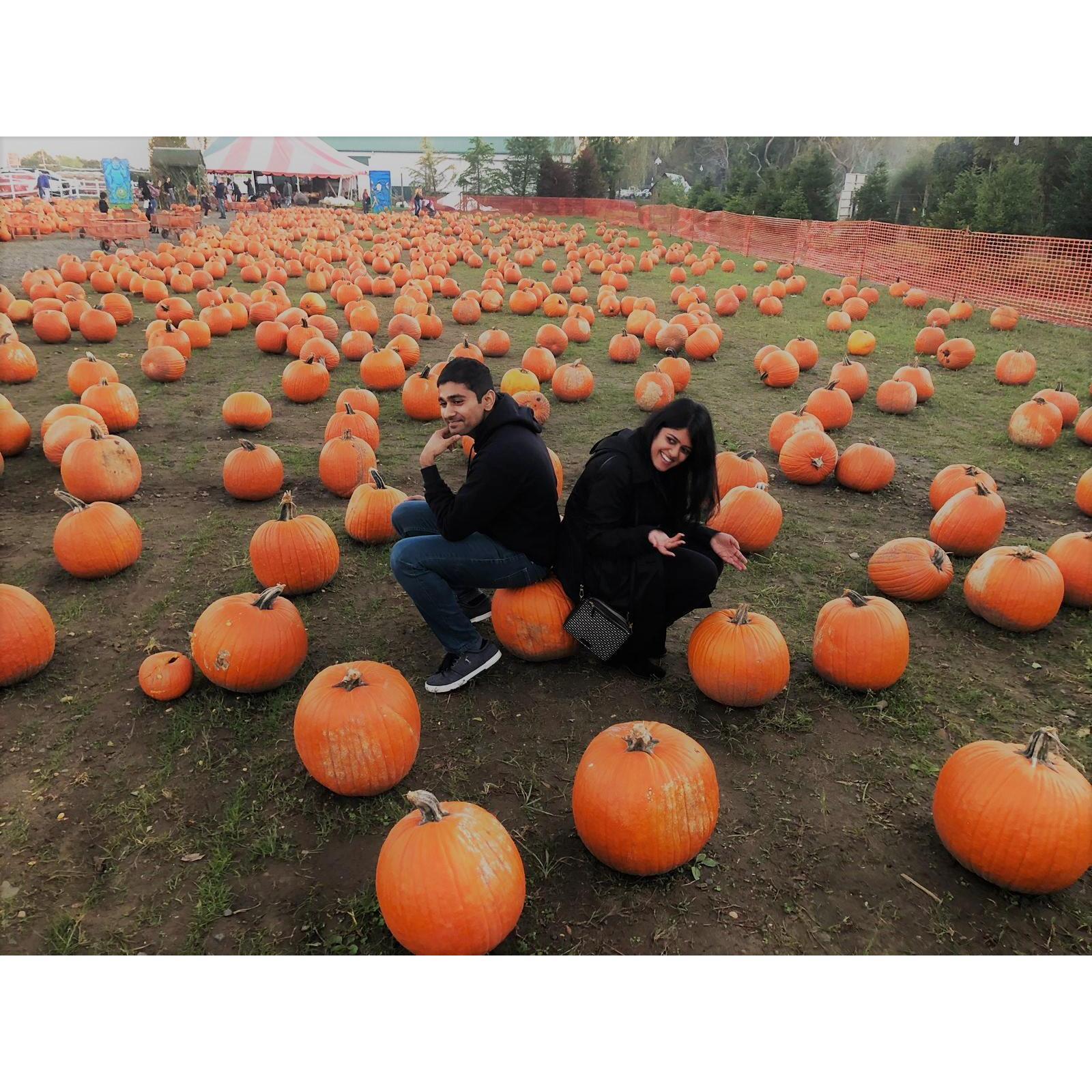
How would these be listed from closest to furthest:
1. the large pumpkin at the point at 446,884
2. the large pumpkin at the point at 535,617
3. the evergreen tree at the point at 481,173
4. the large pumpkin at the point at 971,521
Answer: the large pumpkin at the point at 446,884 < the large pumpkin at the point at 535,617 < the large pumpkin at the point at 971,521 < the evergreen tree at the point at 481,173

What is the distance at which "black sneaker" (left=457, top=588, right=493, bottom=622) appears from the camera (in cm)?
473

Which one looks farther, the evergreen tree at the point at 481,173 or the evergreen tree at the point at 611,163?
the evergreen tree at the point at 611,163

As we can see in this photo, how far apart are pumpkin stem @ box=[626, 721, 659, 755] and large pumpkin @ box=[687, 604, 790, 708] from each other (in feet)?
3.15

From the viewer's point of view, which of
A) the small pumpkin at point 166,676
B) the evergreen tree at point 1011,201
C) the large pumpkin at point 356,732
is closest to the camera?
the large pumpkin at point 356,732

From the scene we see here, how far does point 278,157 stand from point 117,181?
279 centimetres

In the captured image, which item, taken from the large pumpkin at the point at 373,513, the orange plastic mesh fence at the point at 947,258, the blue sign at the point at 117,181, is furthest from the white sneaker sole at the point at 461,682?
the orange plastic mesh fence at the point at 947,258

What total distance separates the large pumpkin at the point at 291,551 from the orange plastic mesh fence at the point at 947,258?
1373cm

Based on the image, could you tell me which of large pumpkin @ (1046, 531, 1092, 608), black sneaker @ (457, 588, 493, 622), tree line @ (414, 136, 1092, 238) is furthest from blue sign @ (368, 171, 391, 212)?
large pumpkin @ (1046, 531, 1092, 608)

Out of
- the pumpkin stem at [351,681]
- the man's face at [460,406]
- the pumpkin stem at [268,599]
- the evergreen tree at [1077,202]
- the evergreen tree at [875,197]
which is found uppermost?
the evergreen tree at [875,197]

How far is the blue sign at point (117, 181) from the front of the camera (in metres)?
5.84

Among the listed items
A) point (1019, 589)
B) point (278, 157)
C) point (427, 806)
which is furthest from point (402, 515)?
point (278, 157)

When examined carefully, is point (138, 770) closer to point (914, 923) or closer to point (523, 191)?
point (914, 923)

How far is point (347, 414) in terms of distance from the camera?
6.68m

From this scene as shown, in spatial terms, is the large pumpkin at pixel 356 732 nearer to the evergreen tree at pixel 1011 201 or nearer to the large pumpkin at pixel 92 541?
the large pumpkin at pixel 92 541
